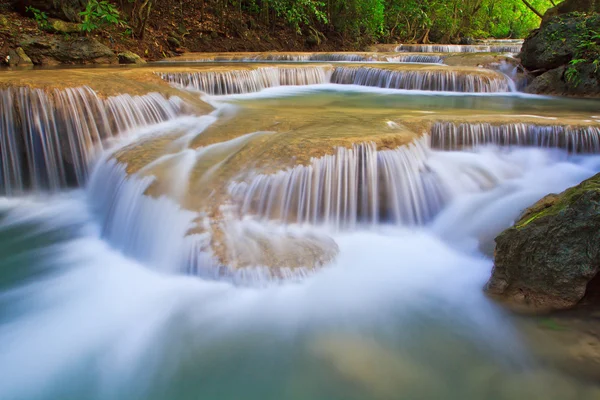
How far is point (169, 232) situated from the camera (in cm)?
358

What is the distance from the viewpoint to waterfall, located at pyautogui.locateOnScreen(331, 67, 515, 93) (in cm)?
892

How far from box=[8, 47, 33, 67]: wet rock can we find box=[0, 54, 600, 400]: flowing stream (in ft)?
19.7

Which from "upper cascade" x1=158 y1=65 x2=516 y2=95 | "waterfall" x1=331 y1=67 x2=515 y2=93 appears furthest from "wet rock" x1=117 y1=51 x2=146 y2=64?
"waterfall" x1=331 y1=67 x2=515 y2=93

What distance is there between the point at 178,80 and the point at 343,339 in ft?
21.8

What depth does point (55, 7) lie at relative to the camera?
448 inches

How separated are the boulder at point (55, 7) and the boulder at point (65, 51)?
118cm

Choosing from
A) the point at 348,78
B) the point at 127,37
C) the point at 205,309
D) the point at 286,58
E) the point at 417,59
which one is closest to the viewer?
the point at 205,309

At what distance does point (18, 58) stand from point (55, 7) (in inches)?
98.7

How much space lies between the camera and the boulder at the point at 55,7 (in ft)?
36.6

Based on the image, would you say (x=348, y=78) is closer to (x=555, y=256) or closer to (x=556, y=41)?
(x=556, y=41)

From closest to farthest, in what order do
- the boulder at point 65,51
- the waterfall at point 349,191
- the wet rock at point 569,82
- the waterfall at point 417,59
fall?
the waterfall at point 349,191, the wet rock at point 569,82, the boulder at point 65,51, the waterfall at point 417,59

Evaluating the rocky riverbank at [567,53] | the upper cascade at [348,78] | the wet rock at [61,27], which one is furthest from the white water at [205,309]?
the wet rock at [61,27]

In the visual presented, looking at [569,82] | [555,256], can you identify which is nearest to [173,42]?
[569,82]

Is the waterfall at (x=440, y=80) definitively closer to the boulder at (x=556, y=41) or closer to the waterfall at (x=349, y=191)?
the boulder at (x=556, y=41)
